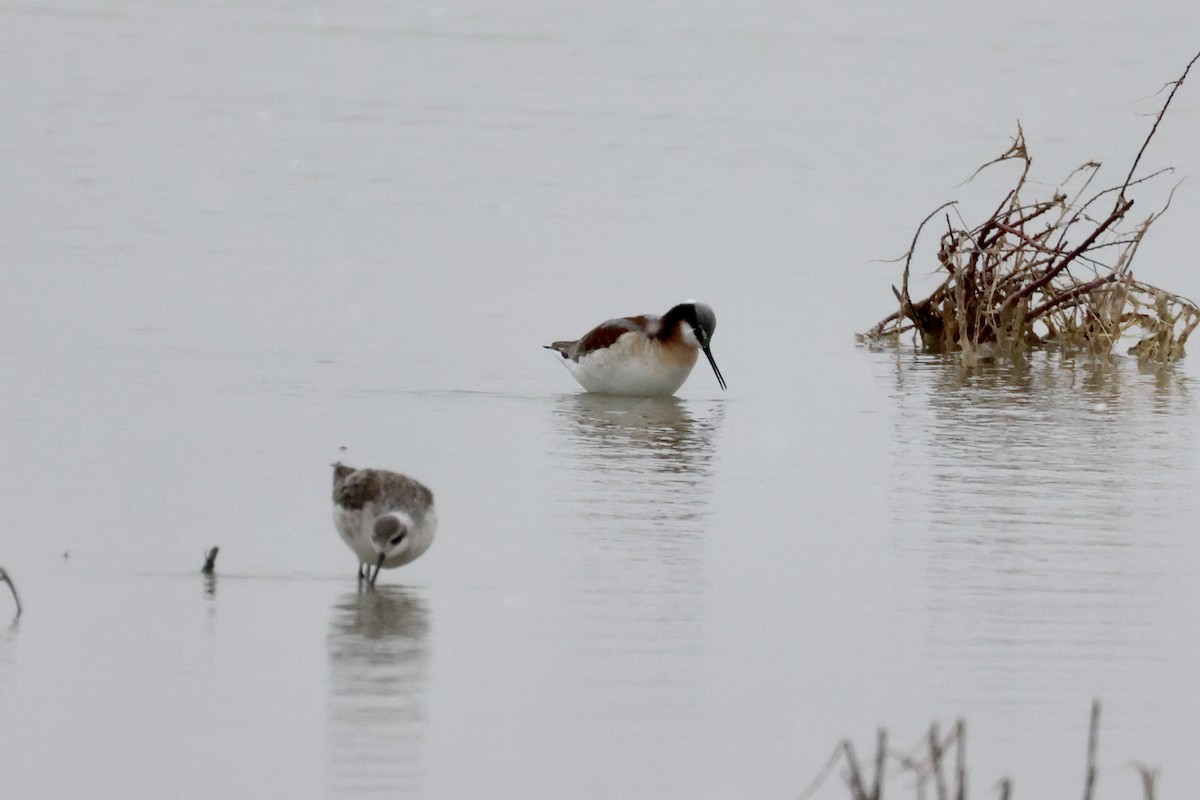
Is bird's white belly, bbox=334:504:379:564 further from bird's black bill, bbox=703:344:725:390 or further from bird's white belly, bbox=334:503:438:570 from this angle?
bird's black bill, bbox=703:344:725:390

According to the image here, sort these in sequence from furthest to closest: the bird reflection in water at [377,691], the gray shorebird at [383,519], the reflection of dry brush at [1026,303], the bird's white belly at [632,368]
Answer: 1. the reflection of dry brush at [1026,303]
2. the bird's white belly at [632,368]
3. the gray shorebird at [383,519]
4. the bird reflection in water at [377,691]

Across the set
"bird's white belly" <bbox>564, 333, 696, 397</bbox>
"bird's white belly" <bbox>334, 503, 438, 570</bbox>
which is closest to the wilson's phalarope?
"bird's white belly" <bbox>564, 333, 696, 397</bbox>

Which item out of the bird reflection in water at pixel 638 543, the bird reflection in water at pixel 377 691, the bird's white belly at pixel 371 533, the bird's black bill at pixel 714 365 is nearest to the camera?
the bird reflection in water at pixel 377 691

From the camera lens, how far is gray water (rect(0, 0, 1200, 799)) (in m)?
6.96

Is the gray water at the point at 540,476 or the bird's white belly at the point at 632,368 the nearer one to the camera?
the gray water at the point at 540,476

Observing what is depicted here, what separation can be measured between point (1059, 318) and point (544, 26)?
25.8 metres

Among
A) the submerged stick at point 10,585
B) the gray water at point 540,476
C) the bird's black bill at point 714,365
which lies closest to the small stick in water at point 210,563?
the gray water at point 540,476

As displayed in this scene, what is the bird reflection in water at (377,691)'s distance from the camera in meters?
6.48

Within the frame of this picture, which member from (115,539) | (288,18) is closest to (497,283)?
(115,539)

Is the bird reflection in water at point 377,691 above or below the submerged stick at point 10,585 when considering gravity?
below

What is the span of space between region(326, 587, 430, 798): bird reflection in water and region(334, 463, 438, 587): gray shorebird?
152 millimetres

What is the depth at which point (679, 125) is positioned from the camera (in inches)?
1083

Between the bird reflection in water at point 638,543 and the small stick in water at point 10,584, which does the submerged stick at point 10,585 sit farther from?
the bird reflection in water at point 638,543

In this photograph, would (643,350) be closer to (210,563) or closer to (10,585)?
(210,563)
